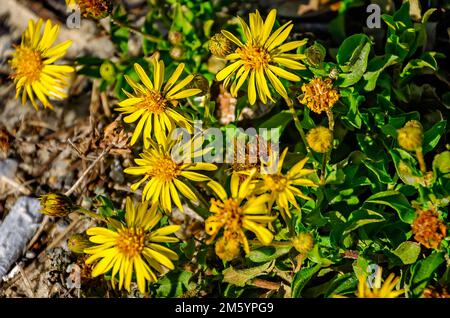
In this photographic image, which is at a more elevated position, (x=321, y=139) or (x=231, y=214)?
(x=321, y=139)

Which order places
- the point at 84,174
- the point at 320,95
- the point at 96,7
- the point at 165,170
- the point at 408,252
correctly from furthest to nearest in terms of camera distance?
the point at 84,174 → the point at 96,7 → the point at 165,170 → the point at 408,252 → the point at 320,95

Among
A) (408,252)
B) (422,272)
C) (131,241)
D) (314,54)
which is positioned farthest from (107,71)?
(422,272)

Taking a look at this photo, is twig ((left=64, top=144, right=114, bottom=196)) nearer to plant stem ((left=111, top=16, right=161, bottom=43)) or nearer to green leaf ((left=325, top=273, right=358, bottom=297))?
plant stem ((left=111, top=16, right=161, bottom=43))

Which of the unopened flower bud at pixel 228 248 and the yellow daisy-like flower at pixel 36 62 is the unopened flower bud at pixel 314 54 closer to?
the unopened flower bud at pixel 228 248

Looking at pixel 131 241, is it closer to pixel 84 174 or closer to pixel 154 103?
pixel 154 103

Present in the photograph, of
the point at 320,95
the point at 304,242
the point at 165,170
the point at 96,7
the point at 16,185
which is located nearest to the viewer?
the point at 304,242

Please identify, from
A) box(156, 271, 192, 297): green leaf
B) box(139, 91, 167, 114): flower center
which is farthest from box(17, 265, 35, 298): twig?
box(139, 91, 167, 114): flower center
